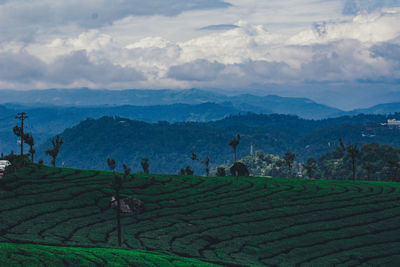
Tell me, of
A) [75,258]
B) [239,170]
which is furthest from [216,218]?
[239,170]

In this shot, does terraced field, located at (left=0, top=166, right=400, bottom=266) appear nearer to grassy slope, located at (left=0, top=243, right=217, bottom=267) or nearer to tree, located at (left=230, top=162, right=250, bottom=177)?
grassy slope, located at (left=0, top=243, right=217, bottom=267)

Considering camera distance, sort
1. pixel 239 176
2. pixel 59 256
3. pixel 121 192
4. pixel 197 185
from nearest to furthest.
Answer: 1. pixel 59 256
2. pixel 121 192
3. pixel 197 185
4. pixel 239 176

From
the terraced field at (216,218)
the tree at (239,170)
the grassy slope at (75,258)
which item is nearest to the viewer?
the grassy slope at (75,258)

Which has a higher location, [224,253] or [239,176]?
[239,176]

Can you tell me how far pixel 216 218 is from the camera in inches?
2916

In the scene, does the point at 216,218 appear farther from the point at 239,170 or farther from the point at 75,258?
the point at 239,170

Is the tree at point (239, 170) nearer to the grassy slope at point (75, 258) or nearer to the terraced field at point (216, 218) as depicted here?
the terraced field at point (216, 218)

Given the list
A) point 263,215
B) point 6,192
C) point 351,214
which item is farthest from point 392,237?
point 6,192

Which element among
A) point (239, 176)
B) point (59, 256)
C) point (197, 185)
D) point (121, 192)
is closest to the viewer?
point (59, 256)

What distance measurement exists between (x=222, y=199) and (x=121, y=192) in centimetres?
1661

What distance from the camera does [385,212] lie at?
78.9 meters

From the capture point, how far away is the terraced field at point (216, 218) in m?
60.6

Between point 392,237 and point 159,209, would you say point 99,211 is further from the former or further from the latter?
point 392,237

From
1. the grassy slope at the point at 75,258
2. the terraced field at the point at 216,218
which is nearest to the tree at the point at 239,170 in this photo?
the terraced field at the point at 216,218
